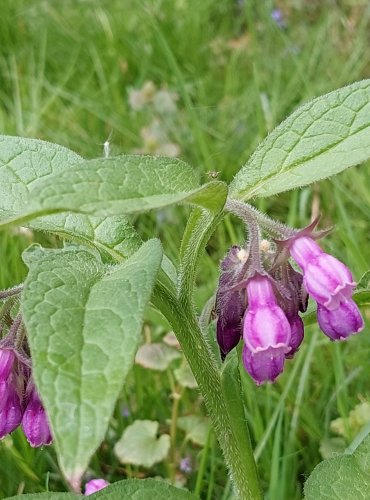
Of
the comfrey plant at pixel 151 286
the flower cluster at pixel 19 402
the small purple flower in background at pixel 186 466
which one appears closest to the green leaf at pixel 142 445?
the small purple flower in background at pixel 186 466

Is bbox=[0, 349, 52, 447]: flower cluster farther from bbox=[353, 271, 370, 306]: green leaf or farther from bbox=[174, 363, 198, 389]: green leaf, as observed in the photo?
bbox=[174, 363, 198, 389]: green leaf

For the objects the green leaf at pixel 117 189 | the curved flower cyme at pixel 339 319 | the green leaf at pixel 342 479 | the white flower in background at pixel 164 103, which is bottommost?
the green leaf at pixel 342 479

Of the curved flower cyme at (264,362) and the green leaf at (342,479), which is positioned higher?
the curved flower cyme at (264,362)

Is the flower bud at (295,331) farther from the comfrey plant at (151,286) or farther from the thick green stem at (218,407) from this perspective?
the thick green stem at (218,407)

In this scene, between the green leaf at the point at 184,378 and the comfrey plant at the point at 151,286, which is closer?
the comfrey plant at the point at 151,286

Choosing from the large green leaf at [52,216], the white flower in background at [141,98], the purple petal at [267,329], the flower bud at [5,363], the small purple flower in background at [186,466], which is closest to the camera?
the purple petal at [267,329]

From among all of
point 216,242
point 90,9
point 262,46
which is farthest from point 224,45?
point 216,242

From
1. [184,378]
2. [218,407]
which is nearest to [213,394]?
[218,407]

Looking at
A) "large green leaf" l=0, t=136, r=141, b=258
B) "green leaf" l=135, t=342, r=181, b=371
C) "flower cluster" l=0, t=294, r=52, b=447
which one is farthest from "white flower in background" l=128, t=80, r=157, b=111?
"flower cluster" l=0, t=294, r=52, b=447
